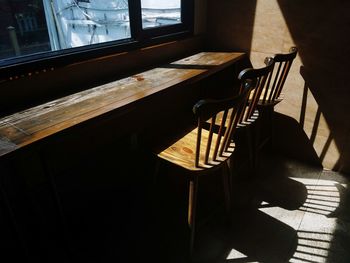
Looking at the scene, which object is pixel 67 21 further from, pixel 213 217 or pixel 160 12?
pixel 213 217

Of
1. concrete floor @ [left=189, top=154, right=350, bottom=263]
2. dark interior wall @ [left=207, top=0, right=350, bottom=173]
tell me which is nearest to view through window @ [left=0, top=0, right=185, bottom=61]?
dark interior wall @ [left=207, top=0, right=350, bottom=173]

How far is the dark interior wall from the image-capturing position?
1967mm

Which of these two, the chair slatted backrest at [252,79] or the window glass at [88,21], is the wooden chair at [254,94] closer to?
the chair slatted backrest at [252,79]

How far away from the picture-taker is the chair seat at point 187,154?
54.1 inches

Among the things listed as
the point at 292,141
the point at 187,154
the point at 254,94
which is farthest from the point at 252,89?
the point at 292,141

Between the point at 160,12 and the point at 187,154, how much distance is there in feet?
4.78

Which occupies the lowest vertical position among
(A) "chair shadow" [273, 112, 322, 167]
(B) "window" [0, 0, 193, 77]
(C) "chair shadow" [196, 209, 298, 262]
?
(C) "chair shadow" [196, 209, 298, 262]

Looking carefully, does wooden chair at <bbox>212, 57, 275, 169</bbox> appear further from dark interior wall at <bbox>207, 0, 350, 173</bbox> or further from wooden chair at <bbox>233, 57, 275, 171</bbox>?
dark interior wall at <bbox>207, 0, 350, 173</bbox>

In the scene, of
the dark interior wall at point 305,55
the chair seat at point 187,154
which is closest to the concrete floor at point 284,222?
the dark interior wall at point 305,55

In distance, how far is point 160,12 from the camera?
91.8 inches

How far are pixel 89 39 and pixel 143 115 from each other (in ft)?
2.44

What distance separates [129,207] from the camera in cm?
191

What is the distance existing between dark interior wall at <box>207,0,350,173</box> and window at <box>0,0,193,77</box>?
0.44m

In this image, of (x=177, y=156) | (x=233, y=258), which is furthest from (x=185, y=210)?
(x=177, y=156)
